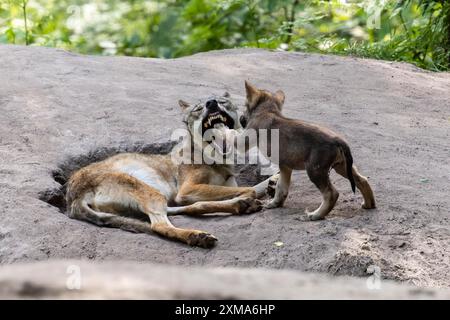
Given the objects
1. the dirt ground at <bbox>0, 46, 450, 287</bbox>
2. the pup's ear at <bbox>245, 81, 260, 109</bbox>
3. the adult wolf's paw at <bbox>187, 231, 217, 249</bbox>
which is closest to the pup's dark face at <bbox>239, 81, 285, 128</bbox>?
the pup's ear at <bbox>245, 81, 260, 109</bbox>

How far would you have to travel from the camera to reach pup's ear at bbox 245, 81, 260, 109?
668cm

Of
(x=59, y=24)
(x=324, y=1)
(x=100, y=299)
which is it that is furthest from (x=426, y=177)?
(x=59, y=24)

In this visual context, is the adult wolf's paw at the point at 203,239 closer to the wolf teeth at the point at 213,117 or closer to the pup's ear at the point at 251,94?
the pup's ear at the point at 251,94

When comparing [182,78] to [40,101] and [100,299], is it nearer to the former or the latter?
[40,101]

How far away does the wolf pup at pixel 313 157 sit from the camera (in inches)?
229

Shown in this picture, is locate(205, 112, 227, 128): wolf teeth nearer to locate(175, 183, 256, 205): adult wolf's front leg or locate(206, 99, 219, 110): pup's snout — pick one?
locate(206, 99, 219, 110): pup's snout

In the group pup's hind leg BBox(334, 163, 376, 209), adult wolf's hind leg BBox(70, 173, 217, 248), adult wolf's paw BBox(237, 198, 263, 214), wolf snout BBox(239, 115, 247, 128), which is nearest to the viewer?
pup's hind leg BBox(334, 163, 376, 209)

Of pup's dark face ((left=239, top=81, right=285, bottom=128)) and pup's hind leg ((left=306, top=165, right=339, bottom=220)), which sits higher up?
pup's dark face ((left=239, top=81, right=285, bottom=128))

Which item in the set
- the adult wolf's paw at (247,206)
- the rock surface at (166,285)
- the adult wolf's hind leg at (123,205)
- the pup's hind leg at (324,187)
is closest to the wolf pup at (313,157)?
the pup's hind leg at (324,187)

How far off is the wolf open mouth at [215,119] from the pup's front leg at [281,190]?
120 cm

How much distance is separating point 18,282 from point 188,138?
16.7 feet

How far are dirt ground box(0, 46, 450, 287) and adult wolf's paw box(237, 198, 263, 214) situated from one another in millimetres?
142

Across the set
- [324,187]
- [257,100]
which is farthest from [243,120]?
[324,187]

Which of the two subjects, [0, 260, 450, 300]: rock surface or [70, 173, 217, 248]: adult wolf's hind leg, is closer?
[0, 260, 450, 300]: rock surface
